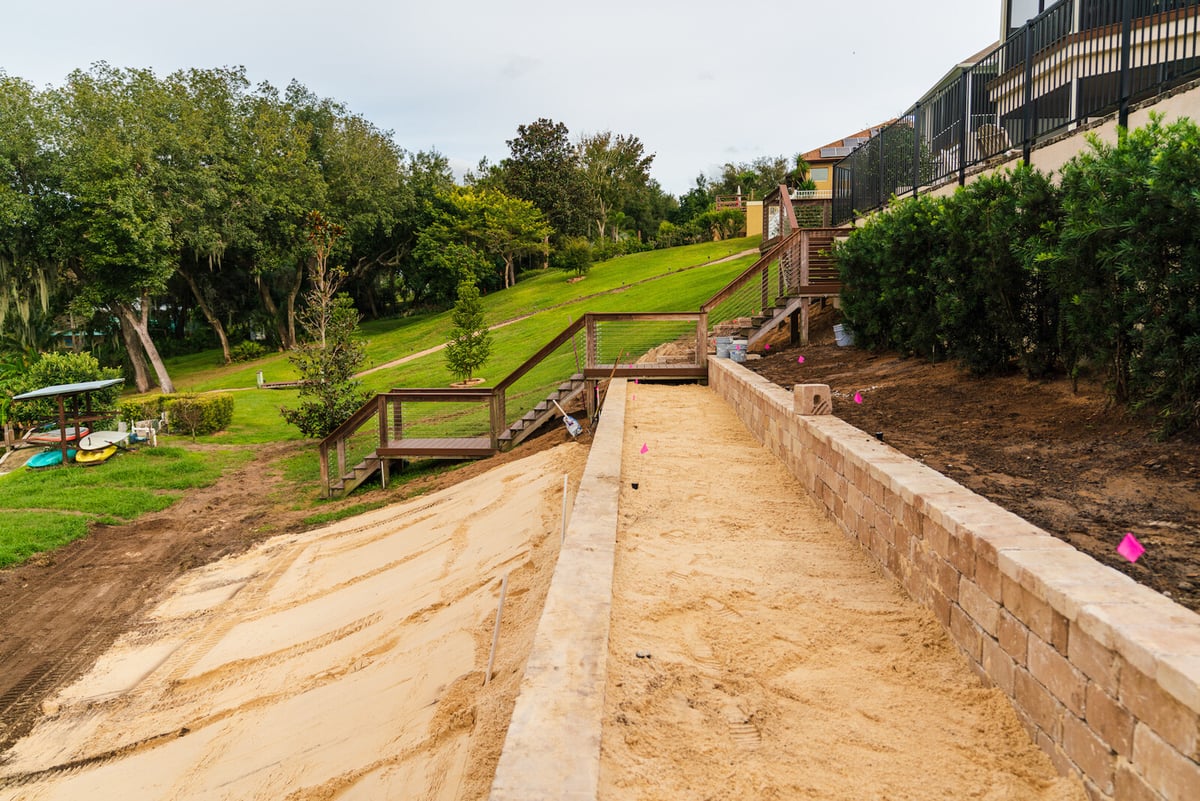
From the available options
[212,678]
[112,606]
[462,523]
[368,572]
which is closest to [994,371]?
[462,523]

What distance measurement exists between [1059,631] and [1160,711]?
1.75ft

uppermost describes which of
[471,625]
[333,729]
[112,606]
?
[471,625]

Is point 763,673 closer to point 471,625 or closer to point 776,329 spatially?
point 471,625

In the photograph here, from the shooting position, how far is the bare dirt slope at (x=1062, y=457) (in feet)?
12.6

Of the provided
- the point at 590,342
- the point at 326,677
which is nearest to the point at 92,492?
the point at 590,342

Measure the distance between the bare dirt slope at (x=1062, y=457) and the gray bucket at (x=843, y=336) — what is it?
175 inches

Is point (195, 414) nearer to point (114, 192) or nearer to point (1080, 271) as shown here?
point (114, 192)

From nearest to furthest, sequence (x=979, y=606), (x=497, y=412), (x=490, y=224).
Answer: (x=979, y=606)
(x=497, y=412)
(x=490, y=224)

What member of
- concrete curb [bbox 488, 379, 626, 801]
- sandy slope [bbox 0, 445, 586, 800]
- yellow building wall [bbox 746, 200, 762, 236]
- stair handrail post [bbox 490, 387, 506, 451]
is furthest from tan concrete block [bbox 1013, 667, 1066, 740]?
yellow building wall [bbox 746, 200, 762, 236]

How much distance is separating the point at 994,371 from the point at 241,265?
42.3 meters

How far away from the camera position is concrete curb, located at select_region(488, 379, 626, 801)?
8.16 ft

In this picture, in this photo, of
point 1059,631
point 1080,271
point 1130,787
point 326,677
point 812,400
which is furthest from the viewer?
point 812,400

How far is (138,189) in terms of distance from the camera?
29281 mm

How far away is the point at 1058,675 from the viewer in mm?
2750
